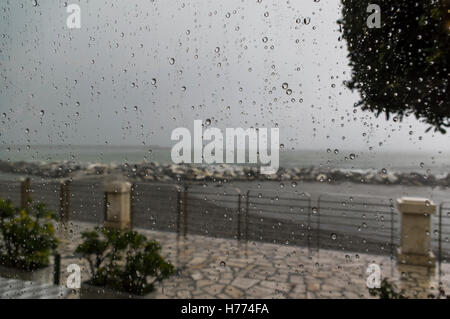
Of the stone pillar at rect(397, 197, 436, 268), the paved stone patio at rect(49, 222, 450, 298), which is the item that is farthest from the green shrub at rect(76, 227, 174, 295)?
the stone pillar at rect(397, 197, 436, 268)

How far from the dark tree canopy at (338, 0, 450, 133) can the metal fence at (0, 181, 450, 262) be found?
0.82 m

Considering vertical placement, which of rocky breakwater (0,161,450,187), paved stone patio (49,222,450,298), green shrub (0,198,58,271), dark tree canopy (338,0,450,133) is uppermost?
dark tree canopy (338,0,450,133)

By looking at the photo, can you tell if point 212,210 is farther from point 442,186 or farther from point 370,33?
point 370,33

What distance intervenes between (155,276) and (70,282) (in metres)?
0.49

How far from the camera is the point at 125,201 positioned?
2111 mm

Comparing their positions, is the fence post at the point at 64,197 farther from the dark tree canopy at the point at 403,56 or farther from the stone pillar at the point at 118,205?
the dark tree canopy at the point at 403,56

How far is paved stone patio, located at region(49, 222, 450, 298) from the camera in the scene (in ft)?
4.64

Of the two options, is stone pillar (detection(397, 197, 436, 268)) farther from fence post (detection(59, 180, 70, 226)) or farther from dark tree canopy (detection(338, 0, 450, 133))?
fence post (detection(59, 180, 70, 226))

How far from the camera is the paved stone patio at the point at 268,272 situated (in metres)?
1.42

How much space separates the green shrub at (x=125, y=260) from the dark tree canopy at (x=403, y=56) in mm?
1069

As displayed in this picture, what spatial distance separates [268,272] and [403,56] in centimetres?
136

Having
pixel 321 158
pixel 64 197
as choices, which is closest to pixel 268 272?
pixel 321 158

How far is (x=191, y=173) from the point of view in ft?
7.51
